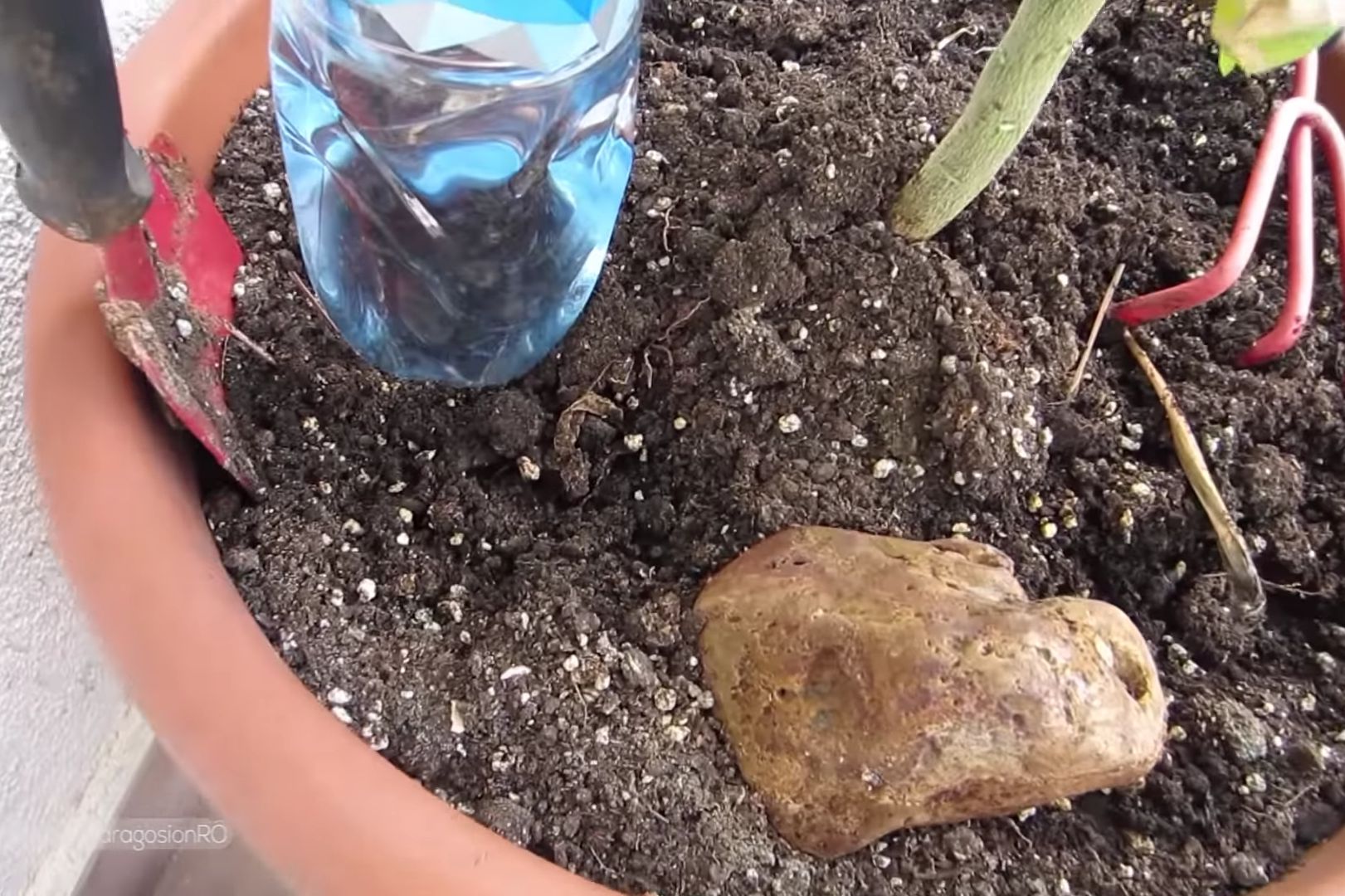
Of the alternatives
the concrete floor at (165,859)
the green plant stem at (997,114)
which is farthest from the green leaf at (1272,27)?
the concrete floor at (165,859)

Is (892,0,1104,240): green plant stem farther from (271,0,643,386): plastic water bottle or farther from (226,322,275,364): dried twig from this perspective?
(226,322,275,364): dried twig

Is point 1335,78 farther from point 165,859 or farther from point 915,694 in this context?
point 165,859

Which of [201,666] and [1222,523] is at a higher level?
[1222,523]

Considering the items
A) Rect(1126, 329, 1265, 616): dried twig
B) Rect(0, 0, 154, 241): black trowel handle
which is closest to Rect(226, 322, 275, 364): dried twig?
Rect(0, 0, 154, 241): black trowel handle

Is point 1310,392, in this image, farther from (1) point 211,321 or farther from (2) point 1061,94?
(1) point 211,321

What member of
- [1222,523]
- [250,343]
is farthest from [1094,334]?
[250,343]

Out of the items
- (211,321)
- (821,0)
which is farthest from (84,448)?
(821,0)
